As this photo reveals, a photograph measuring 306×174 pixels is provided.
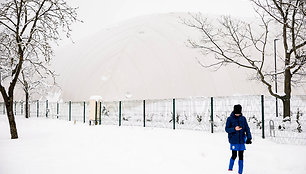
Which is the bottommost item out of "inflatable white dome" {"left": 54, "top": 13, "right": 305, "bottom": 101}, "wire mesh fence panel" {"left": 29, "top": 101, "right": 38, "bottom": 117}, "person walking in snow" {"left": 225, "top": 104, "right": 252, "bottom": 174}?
"wire mesh fence panel" {"left": 29, "top": 101, "right": 38, "bottom": 117}

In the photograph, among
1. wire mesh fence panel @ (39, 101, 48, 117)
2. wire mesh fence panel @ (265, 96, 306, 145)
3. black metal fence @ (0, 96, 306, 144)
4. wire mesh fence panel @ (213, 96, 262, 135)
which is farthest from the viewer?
wire mesh fence panel @ (39, 101, 48, 117)

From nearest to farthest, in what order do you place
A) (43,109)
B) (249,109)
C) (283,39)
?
(249,109) < (283,39) < (43,109)

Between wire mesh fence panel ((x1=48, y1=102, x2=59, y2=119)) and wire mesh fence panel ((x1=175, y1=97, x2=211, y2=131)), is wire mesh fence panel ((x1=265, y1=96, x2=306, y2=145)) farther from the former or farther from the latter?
wire mesh fence panel ((x1=48, y1=102, x2=59, y2=119))

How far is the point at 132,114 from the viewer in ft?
56.7

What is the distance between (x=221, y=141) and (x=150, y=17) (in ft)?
122

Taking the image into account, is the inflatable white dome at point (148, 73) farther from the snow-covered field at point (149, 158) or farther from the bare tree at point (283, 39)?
the snow-covered field at point (149, 158)

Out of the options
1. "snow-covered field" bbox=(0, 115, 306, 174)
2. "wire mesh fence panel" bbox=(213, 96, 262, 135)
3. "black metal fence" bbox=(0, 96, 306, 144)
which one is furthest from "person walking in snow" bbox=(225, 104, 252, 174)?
"wire mesh fence panel" bbox=(213, 96, 262, 135)

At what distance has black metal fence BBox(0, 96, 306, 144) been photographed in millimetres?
9966

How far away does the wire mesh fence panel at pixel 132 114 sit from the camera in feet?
53.2

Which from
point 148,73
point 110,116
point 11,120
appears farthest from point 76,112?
point 148,73

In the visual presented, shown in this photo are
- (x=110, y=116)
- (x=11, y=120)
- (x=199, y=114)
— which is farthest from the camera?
(x=110, y=116)

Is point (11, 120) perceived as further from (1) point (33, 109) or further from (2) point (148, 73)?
(2) point (148, 73)

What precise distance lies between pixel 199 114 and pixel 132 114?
455 centimetres

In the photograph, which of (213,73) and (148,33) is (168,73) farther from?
(148,33)
